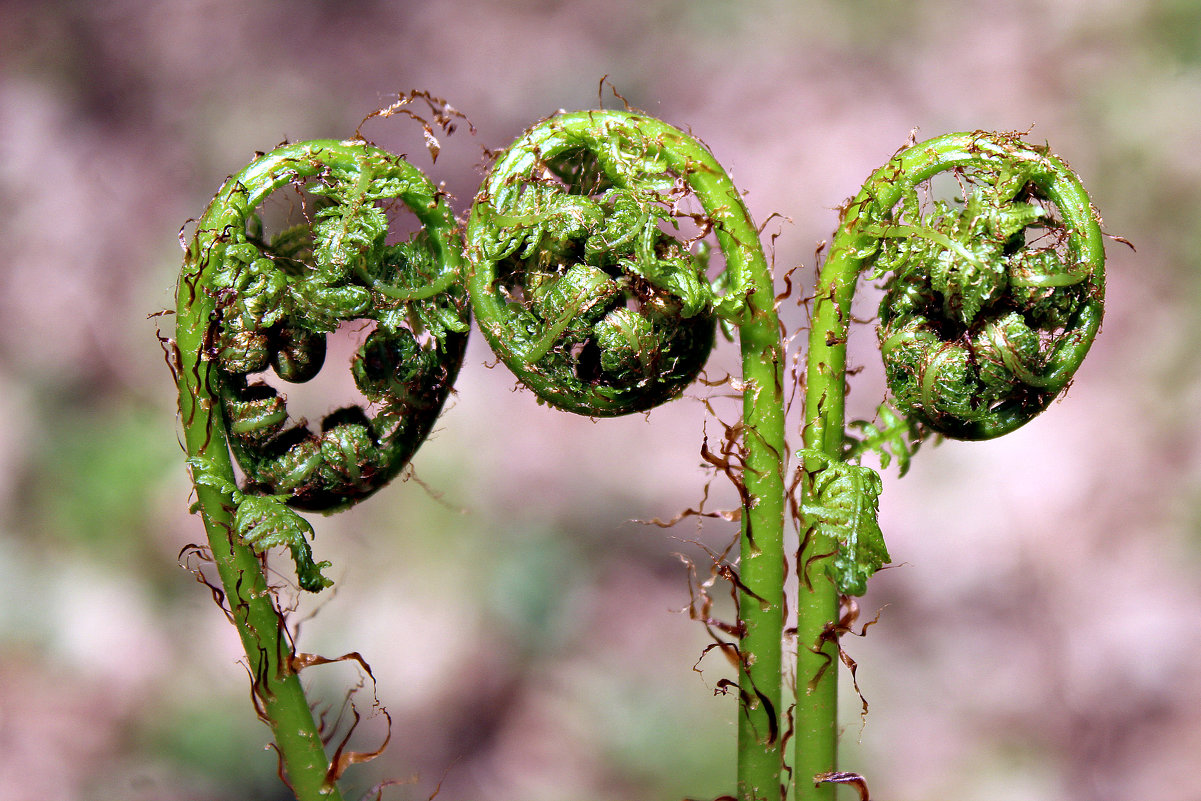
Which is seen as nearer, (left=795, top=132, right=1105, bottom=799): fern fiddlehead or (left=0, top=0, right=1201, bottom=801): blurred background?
(left=795, top=132, right=1105, bottom=799): fern fiddlehead

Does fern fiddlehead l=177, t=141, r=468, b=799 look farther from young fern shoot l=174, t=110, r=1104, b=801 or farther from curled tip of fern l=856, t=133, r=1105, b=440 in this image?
curled tip of fern l=856, t=133, r=1105, b=440

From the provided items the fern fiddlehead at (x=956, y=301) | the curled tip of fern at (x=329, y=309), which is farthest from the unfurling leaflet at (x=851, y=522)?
the curled tip of fern at (x=329, y=309)

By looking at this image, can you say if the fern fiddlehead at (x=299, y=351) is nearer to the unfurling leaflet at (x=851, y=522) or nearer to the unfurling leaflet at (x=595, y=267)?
the unfurling leaflet at (x=595, y=267)

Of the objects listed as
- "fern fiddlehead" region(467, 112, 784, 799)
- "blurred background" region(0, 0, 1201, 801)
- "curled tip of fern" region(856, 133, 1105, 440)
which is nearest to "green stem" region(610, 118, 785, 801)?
"fern fiddlehead" region(467, 112, 784, 799)

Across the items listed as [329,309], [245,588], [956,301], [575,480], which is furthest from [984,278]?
[575,480]

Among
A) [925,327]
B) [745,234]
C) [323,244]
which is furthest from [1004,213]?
[323,244]
